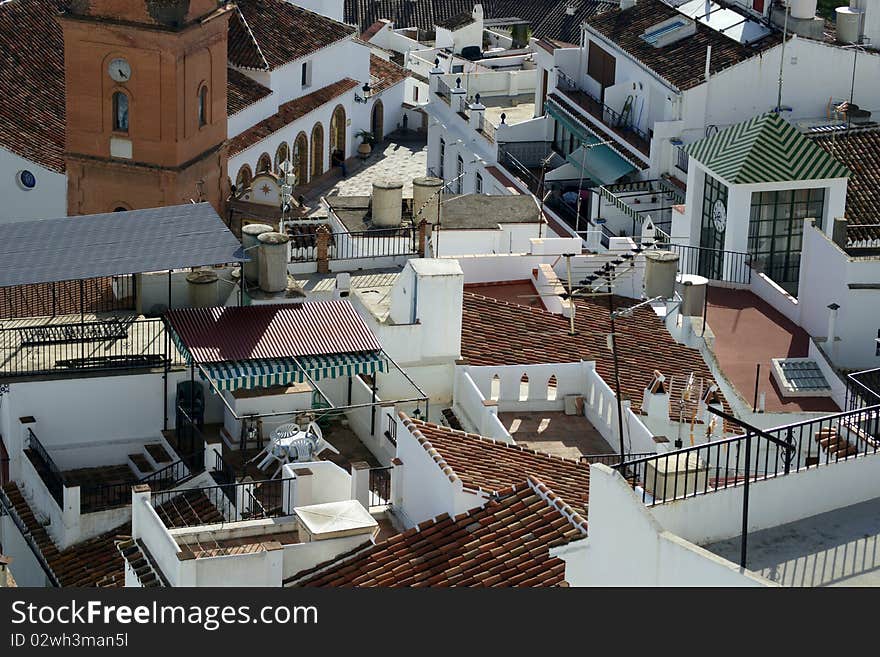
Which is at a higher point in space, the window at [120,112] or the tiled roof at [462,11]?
the window at [120,112]

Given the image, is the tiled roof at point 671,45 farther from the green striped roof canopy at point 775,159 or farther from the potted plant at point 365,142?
the potted plant at point 365,142

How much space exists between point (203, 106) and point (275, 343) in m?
21.2

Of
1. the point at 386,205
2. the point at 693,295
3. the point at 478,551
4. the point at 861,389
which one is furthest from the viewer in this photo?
the point at 386,205

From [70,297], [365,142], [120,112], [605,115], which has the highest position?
[120,112]

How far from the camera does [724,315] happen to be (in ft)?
140

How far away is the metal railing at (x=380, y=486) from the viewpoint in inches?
1375

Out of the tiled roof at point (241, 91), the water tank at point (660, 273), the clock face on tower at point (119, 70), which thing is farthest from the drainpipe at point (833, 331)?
the tiled roof at point (241, 91)

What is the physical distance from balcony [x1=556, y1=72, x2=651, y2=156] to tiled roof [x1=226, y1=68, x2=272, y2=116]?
1111 cm

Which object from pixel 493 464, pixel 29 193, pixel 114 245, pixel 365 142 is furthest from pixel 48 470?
pixel 365 142

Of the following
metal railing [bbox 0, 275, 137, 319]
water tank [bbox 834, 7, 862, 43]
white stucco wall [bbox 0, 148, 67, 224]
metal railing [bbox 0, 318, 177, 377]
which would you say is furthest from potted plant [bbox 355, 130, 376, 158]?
metal railing [bbox 0, 318, 177, 377]

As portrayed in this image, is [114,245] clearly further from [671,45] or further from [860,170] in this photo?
[671,45]

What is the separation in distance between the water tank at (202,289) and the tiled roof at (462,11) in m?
51.3

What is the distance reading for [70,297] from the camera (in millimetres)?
44656

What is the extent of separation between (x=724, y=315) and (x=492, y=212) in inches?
349
